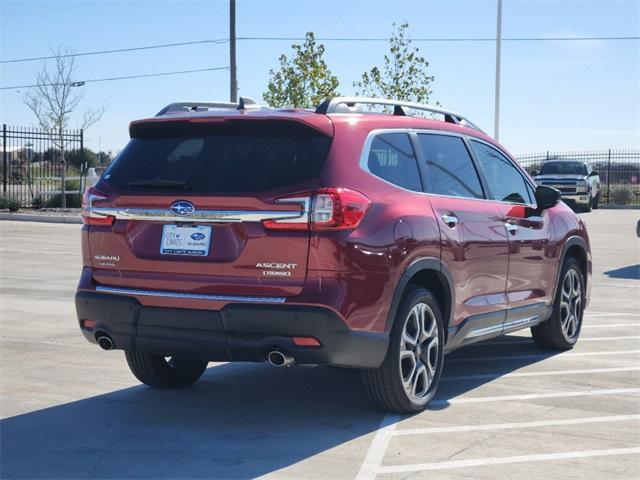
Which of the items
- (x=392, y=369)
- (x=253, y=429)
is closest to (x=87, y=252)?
(x=253, y=429)

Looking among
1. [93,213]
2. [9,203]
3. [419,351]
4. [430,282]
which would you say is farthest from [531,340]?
[9,203]

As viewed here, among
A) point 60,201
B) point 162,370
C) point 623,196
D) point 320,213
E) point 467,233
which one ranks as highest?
point 320,213

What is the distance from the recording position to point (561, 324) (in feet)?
28.2

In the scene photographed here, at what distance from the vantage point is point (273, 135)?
19.2 ft

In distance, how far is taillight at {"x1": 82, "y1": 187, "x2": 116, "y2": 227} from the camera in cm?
615

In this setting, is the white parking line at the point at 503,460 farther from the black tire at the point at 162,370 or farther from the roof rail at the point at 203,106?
the roof rail at the point at 203,106

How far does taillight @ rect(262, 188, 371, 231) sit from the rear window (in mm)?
136

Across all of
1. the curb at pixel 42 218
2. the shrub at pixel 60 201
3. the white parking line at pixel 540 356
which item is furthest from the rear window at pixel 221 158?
the shrub at pixel 60 201

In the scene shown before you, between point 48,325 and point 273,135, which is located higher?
point 273,135

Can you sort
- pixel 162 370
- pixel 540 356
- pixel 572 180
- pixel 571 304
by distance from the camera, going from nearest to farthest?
pixel 162 370 < pixel 540 356 < pixel 571 304 < pixel 572 180

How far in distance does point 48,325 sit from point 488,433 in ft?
17.3

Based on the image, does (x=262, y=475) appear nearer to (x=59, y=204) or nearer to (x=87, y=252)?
(x=87, y=252)

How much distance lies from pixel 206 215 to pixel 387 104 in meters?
1.59

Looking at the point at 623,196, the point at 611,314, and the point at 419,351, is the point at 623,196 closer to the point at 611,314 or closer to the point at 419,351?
the point at 611,314
